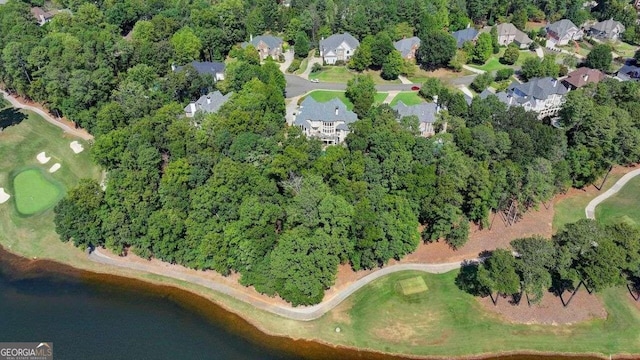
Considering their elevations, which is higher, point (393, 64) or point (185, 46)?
point (185, 46)

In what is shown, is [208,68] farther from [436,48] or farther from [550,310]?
[550,310]

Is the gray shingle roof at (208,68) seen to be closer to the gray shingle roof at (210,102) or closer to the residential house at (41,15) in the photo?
the gray shingle roof at (210,102)

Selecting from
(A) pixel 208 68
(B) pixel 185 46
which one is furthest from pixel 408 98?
(B) pixel 185 46

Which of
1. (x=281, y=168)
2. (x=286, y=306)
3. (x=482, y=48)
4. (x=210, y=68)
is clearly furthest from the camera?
(x=482, y=48)

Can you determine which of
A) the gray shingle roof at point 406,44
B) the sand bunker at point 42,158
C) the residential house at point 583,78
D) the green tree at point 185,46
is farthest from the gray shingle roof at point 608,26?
the sand bunker at point 42,158

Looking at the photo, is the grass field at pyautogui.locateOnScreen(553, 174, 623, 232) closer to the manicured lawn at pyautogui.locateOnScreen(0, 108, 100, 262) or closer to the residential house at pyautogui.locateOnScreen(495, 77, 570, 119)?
the residential house at pyautogui.locateOnScreen(495, 77, 570, 119)

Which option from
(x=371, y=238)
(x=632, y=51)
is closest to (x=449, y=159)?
(x=371, y=238)

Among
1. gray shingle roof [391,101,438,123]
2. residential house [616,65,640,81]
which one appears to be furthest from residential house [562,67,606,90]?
gray shingle roof [391,101,438,123]
